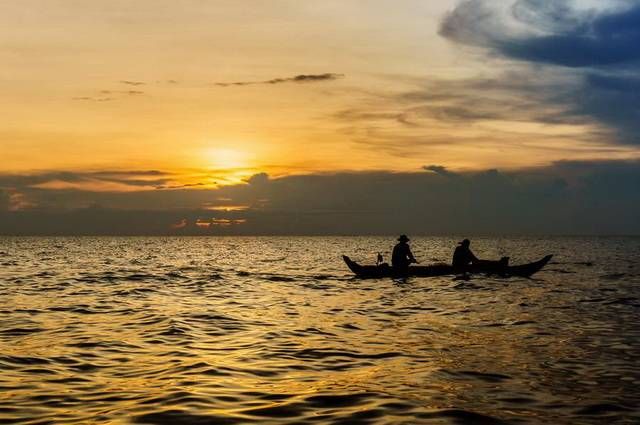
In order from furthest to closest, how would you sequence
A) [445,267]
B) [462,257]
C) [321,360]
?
[445,267], [462,257], [321,360]

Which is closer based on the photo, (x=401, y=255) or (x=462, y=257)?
(x=462, y=257)

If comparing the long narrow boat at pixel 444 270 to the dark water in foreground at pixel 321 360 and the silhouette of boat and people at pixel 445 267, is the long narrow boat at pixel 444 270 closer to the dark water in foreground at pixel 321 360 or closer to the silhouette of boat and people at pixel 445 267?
the silhouette of boat and people at pixel 445 267

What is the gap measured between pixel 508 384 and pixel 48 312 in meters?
16.3

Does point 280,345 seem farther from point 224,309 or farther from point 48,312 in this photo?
point 48,312

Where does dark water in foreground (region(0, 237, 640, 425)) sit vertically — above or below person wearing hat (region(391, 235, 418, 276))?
below

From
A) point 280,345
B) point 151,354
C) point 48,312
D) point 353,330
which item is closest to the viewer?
point 151,354

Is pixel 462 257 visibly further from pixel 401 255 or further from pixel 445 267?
pixel 401 255

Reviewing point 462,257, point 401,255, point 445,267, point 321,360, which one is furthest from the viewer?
point 445,267

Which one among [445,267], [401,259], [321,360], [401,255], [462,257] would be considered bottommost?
[321,360]

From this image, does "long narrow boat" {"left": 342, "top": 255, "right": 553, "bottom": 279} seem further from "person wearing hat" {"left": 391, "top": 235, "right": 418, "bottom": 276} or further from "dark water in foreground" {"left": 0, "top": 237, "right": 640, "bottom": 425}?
"dark water in foreground" {"left": 0, "top": 237, "right": 640, "bottom": 425}

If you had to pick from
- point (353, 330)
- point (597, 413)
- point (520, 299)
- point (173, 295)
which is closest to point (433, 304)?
point (520, 299)

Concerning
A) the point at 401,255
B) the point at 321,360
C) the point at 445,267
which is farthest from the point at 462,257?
the point at 321,360

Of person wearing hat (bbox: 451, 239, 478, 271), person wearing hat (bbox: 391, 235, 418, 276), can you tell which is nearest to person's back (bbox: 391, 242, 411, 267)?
person wearing hat (bbox: 391, 235, 418, 276)

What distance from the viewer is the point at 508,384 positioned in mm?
10891
